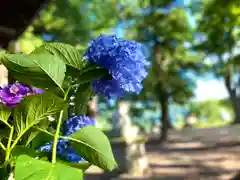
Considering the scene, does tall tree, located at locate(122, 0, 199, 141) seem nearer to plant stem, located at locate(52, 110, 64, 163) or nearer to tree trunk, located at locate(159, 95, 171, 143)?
tree trunk, located at locate(159, 95, 171, 143)

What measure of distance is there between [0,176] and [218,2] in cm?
363

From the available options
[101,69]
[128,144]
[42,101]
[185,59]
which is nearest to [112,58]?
[101,69]

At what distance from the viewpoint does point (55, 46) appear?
0.63m

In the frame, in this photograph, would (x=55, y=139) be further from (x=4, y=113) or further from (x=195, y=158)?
(x=195, y=158)

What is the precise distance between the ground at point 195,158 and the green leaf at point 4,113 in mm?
4369

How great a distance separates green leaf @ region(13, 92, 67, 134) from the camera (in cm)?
58

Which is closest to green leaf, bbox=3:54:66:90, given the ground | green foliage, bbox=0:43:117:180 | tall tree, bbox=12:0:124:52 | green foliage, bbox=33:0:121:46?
green foliage, bbox=0:43:117:180

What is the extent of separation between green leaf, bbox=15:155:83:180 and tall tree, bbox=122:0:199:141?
971 cm

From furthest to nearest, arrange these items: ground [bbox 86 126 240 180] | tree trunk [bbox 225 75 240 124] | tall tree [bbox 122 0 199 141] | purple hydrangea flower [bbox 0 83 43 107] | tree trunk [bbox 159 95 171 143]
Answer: tree trunk [bbox 225 75 240 124] < tree trunk [bbox 159 95 171 143] < tall tree [bbox 122 0 199 141] < ground [bbox 86 126 240 180] < purple hydrangea flower [bbox 0 83 43 107]

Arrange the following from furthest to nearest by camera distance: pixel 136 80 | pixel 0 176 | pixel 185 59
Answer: pixel 185 59 → pixel 136 80 → pixel 0 176

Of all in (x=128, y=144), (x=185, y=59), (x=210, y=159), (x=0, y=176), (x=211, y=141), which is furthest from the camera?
(x=185, y=59)

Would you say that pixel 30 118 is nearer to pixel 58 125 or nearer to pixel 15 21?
pixel 58 125

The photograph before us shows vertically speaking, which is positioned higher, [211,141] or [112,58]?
[112,58]

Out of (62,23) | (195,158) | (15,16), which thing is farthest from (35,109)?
(195,158)
